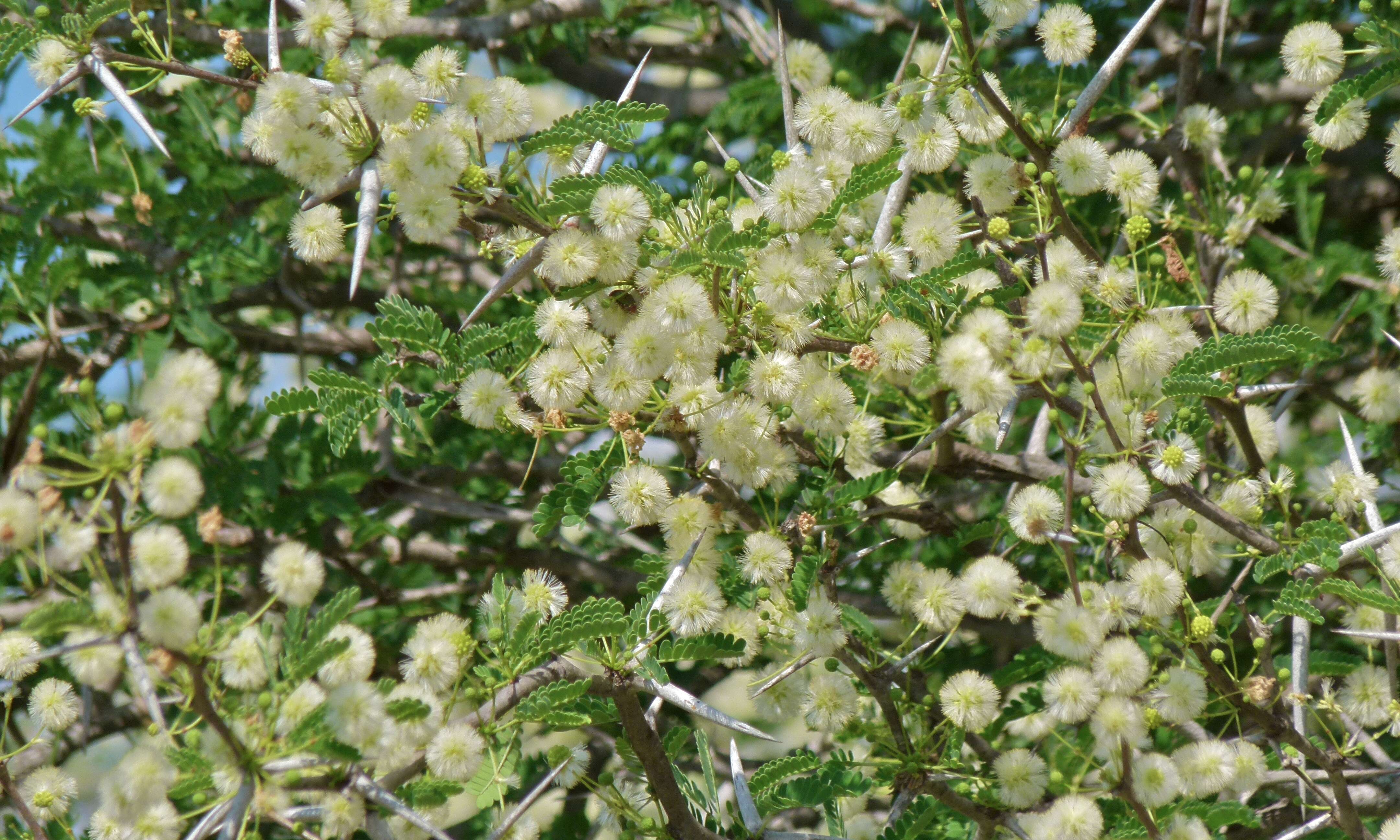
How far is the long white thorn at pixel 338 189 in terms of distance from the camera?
2.35 m

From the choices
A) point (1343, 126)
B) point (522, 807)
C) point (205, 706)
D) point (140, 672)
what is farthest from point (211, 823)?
point (1343, 126)

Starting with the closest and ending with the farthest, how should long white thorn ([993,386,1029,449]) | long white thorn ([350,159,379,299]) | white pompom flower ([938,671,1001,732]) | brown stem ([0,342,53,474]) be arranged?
long white thorn ([350,159,379,299]) < long white thorn ([993,386,1029,449]) < white pompom flower ([938,671,1001,732]) < brown stem ([0,342,53,474])

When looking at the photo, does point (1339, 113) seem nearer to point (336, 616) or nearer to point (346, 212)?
point (336, 616)

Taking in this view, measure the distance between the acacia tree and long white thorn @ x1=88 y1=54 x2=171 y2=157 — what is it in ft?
0.07

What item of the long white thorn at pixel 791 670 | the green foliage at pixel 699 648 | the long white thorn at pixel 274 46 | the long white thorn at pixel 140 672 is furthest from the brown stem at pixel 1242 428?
the long white thorn at pixel 140 672

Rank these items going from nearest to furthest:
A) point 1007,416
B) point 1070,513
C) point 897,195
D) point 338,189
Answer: point 338,189 < point 1070,513 < point 1007,416 < point 897,195

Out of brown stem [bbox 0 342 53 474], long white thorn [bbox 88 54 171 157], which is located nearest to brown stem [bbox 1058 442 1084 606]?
long white thorn [bbox 88 54 171 157]

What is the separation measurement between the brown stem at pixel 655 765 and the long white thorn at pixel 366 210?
0.99 metres

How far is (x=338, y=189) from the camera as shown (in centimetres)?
238

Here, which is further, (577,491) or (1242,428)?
(1242,428)

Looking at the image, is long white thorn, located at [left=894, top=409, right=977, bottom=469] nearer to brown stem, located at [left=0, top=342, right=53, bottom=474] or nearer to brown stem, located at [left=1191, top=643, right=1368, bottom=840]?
brown stem, located at [left=1191, top=643, right=1368, bottom=840]

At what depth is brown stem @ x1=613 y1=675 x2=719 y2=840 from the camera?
248 centimetres

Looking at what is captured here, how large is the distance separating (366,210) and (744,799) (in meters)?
1.48

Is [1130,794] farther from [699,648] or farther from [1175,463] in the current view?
[699,648]
